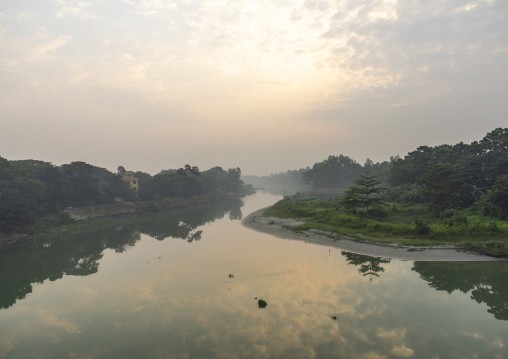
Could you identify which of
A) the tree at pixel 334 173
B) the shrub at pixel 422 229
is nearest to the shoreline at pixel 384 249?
the shrub at pixel 422 229

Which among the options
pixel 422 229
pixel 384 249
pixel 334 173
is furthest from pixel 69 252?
pixel 334 173

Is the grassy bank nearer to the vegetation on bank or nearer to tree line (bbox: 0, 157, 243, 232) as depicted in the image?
the vegetation on bank

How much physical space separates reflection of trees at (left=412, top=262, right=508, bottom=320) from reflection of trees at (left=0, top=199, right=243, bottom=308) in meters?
25.2

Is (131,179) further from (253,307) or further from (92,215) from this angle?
(253,307)

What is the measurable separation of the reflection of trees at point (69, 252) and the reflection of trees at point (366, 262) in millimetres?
18996

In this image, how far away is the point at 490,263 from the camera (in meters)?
22.1

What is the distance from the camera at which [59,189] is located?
177 ft

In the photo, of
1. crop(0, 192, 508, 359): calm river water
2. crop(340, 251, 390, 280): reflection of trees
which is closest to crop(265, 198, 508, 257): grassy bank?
crop(340, 251, 390, 280): reflection of trees

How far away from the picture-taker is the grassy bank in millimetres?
25125

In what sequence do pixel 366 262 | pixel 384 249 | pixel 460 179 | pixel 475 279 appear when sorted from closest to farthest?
pixel 475 279, pixel 366 262, pixel 384 249, pixel 460 179

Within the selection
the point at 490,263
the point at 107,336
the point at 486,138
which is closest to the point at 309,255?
the point at 490,263

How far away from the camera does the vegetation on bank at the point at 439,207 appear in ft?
87.3

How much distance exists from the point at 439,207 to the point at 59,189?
5898 cm

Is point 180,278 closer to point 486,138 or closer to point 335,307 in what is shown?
point 335,307
